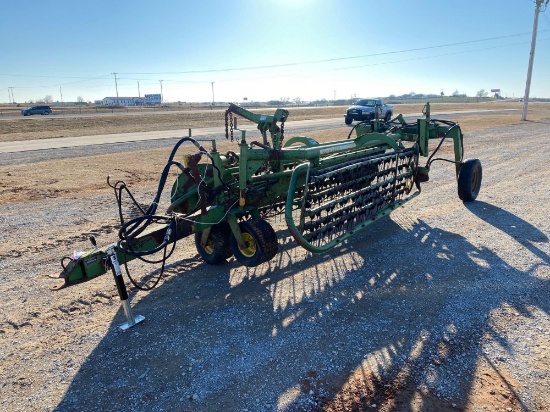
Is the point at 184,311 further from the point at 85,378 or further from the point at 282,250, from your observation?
the point at 282,250

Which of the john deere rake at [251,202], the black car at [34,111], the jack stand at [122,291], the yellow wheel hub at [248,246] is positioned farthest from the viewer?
the black car at [34,111]

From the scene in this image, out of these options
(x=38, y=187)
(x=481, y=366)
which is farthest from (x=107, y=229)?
(x=481, y=366)

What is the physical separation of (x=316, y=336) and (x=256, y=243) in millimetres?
1241

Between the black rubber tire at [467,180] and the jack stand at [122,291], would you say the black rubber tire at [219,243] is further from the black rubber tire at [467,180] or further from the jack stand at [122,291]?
the black rubber tire at [467,180]

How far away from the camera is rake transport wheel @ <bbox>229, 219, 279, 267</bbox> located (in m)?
4.28

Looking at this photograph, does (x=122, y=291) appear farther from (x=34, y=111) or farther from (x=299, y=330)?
(x=34, y=111)

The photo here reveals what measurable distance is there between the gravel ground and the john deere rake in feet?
1.15

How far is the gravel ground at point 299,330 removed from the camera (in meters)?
2.80

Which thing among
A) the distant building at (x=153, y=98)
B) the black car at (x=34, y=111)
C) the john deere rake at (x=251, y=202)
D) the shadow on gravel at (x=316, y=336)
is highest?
the distant building at (x=153, y=98)

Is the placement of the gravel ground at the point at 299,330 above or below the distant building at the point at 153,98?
below

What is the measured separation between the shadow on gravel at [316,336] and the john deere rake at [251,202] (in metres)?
0.38

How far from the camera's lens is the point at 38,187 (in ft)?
29.2

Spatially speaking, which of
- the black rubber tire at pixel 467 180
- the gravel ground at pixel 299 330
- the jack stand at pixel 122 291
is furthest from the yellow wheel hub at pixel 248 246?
the black rubber tire at pixel 467 180

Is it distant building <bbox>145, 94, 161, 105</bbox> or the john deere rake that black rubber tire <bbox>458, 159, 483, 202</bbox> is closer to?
the john deere rake
